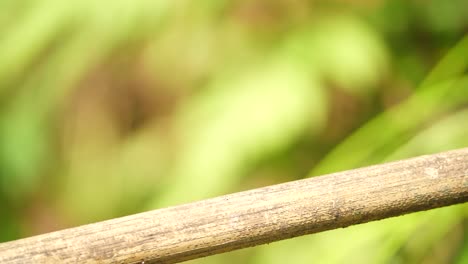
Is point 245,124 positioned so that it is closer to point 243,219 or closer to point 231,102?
point 231,102

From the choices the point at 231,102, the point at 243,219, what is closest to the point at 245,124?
the point at 231,102

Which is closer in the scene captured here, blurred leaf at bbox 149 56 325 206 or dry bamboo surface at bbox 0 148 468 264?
dry bamboo surface at bbox 0 148 468 264

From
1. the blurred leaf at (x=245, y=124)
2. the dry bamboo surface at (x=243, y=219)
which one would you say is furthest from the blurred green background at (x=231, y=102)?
the dry bamboo surface at (x=243, y=219)

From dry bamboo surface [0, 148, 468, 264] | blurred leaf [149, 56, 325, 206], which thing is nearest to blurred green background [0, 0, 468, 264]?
blurred leaf [149, 56, 325, 206]

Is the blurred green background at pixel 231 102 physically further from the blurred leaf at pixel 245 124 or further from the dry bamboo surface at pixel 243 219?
the dry bamboo surface at pixel 243 219

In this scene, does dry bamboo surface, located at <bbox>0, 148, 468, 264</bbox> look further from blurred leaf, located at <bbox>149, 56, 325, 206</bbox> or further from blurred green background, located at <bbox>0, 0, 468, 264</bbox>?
blurred leaf, located at <bbox>149, 56, 325, 206</bbox>

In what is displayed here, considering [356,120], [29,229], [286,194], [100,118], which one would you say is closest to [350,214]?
[286,194]
